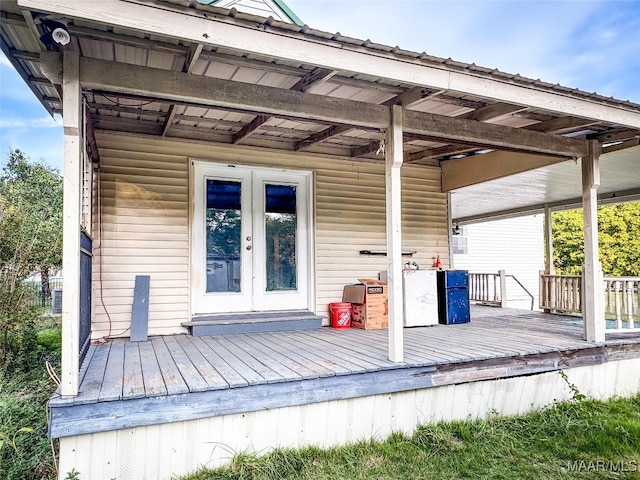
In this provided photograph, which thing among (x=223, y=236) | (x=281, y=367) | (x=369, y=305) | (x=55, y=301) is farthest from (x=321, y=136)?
(x=55, y=301)

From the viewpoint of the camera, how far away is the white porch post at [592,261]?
4848mm

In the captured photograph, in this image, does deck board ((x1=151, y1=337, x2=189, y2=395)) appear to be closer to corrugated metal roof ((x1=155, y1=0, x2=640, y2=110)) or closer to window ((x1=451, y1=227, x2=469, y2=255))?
corrugated metal roof ((x1=155, y1=0, x2=640, y2=110))

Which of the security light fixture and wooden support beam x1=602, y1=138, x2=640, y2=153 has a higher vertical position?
the security light fixture

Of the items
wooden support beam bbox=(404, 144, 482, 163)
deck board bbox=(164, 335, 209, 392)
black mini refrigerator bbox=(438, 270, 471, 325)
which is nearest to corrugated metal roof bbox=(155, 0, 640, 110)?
wooden support beam bbox=(404, 144, 482, 163)

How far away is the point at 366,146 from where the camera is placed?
6137 millimetres

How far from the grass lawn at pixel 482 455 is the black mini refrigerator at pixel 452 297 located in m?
2.44

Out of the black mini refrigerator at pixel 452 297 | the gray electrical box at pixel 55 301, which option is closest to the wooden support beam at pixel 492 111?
the black mini refrigerator at pixel 452 297

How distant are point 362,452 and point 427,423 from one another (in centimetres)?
71

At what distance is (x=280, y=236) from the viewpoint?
5965 millimetres

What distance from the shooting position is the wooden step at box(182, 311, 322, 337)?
5207mm

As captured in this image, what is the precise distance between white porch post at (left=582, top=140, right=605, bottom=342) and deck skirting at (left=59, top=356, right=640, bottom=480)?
0.41 metres

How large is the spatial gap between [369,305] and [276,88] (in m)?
3.18

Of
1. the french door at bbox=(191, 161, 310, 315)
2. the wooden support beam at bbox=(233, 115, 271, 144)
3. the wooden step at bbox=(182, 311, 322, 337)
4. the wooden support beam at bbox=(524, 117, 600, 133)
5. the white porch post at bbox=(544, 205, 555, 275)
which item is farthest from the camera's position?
the white porch post at bbox=(544, 205, 555, 275)

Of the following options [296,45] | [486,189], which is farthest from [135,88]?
[486,189]
